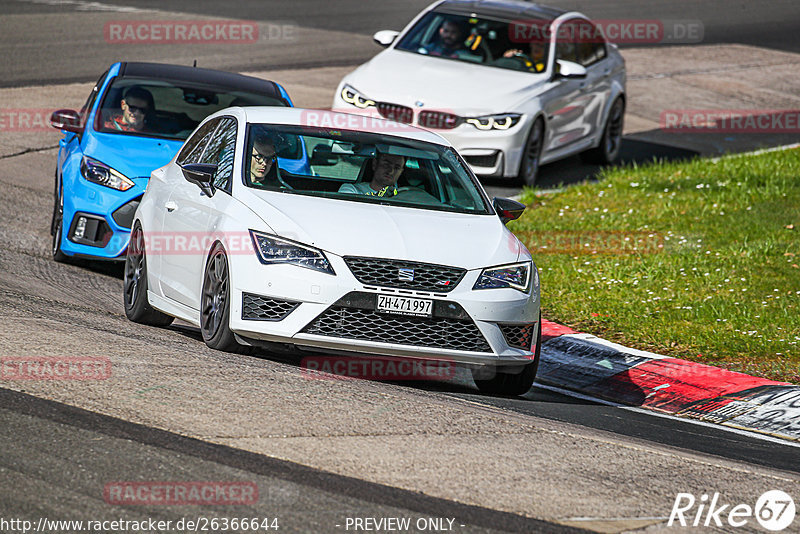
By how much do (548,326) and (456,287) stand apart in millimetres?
2993

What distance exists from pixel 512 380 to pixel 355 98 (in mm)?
7241

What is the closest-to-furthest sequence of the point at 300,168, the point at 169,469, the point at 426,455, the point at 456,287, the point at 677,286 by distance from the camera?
the point at 169,469, the point at 426,455, the point at 456,287, the point at 300,168, the point at 677,286

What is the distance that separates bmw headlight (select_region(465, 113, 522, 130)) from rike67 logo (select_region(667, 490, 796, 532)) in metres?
9.03

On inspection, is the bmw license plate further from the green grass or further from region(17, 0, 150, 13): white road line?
region(17, 0, 150, 13): white road line

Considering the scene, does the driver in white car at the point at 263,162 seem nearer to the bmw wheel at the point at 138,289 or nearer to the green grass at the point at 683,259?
the bmw wheel at the point at 138,289

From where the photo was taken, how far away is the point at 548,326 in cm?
1047

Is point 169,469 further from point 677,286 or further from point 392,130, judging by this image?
point 677,286

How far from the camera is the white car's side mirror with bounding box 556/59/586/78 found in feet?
51.4

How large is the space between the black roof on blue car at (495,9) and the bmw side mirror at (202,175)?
8420mm

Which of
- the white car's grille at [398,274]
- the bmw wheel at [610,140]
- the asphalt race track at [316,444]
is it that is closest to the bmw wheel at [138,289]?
the asphalt race track at [316,444]

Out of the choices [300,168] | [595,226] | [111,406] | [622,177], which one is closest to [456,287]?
[300,168]

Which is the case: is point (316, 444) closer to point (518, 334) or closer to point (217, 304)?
point (217, 304)

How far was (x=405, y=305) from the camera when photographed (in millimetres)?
7504

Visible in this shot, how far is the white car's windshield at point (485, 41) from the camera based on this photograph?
1587 cm
